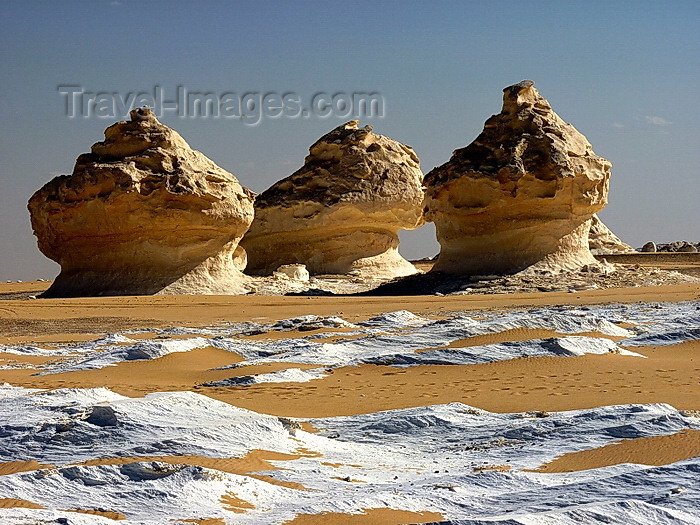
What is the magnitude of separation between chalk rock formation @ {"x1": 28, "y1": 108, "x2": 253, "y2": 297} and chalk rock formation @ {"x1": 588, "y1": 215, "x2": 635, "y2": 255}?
66.1 ft

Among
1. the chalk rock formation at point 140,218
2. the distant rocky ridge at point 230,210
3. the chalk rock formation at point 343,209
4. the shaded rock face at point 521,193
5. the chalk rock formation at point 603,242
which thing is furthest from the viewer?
the chalk rock formation at point 603,242

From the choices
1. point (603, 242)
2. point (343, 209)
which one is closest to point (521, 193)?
point (343, 209)

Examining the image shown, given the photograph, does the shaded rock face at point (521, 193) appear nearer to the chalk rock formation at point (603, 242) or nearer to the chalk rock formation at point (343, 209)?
the chalk rock formation at point (343, 209)

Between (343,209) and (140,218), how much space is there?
783 centimetres

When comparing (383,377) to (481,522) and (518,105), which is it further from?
(518,105)

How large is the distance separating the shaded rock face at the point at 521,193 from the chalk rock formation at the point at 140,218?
18.4ft

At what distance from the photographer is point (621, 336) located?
10039 millimetres

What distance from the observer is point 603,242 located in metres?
38.3

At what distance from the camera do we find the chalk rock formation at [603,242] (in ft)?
122

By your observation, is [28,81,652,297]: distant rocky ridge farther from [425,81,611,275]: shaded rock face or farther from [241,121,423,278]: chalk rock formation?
[241,121,423,278]: chalk rock formation

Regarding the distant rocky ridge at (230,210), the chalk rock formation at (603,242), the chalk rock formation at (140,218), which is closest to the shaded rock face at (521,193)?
the distant rocky ridge at (230,210)

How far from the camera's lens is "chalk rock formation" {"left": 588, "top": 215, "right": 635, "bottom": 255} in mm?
37094

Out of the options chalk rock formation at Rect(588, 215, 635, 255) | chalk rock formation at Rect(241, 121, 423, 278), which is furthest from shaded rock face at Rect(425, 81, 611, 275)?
chalk rock formation at Rect(588, 215, 635, 255)

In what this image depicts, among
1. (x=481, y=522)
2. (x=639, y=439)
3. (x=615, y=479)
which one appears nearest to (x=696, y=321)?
(x=639, y=439)
